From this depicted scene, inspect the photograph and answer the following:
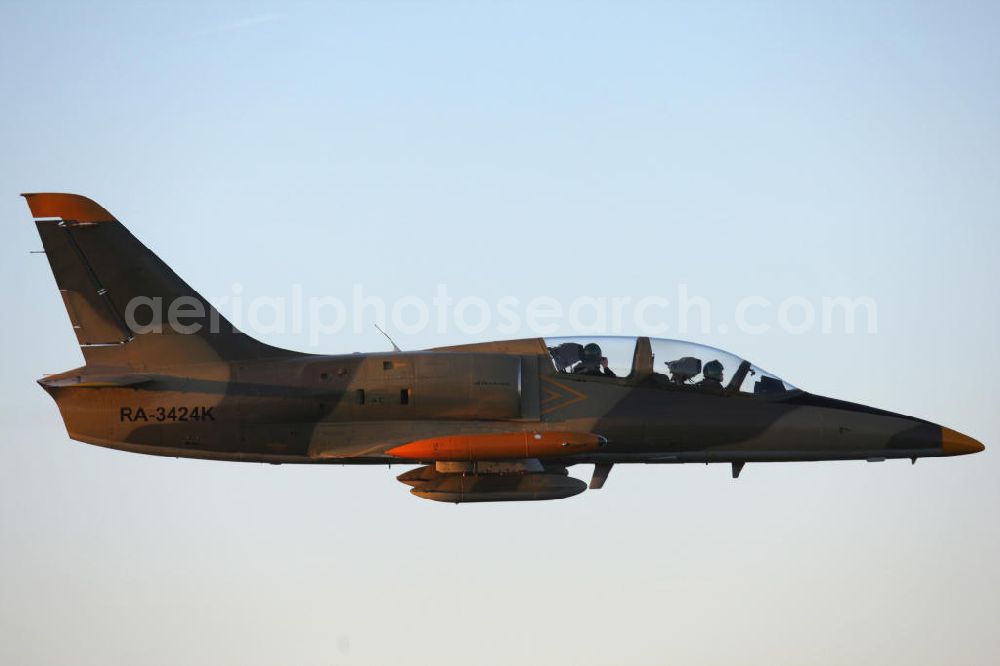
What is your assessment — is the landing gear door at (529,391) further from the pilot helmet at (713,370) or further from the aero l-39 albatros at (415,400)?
the pilot helmet at (713,370)

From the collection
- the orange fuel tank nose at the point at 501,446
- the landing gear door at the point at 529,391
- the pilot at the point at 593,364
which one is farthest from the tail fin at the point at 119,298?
the pilot at the point at 593,364

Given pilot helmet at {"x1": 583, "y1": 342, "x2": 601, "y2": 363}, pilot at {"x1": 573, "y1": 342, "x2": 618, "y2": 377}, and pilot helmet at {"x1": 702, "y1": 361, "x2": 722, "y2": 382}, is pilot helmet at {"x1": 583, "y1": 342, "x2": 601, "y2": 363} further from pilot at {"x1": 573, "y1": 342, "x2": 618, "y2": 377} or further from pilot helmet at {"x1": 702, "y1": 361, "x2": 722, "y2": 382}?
pilot helmet at {"x1": 702, "y1": 361, "x2": 722, "y2": 382}

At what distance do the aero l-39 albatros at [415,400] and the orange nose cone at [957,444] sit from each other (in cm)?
3

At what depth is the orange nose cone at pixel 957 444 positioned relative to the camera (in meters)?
21.1

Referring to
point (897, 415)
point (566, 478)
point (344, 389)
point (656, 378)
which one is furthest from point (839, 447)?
point (344, 389)

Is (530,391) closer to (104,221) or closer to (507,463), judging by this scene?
(507,463)

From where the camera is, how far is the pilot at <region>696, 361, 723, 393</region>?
68.7ft

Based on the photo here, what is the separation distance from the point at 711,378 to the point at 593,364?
83.1 inches

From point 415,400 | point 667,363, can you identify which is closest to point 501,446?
point 415,400

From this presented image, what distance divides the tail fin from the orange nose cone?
11.7m

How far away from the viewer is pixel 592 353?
20.8 m

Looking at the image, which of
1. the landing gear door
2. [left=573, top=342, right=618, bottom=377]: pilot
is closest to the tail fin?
the landing gear door

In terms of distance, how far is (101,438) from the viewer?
20.5 metres

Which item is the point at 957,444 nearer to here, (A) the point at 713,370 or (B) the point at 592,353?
(A) the point at 713,370
